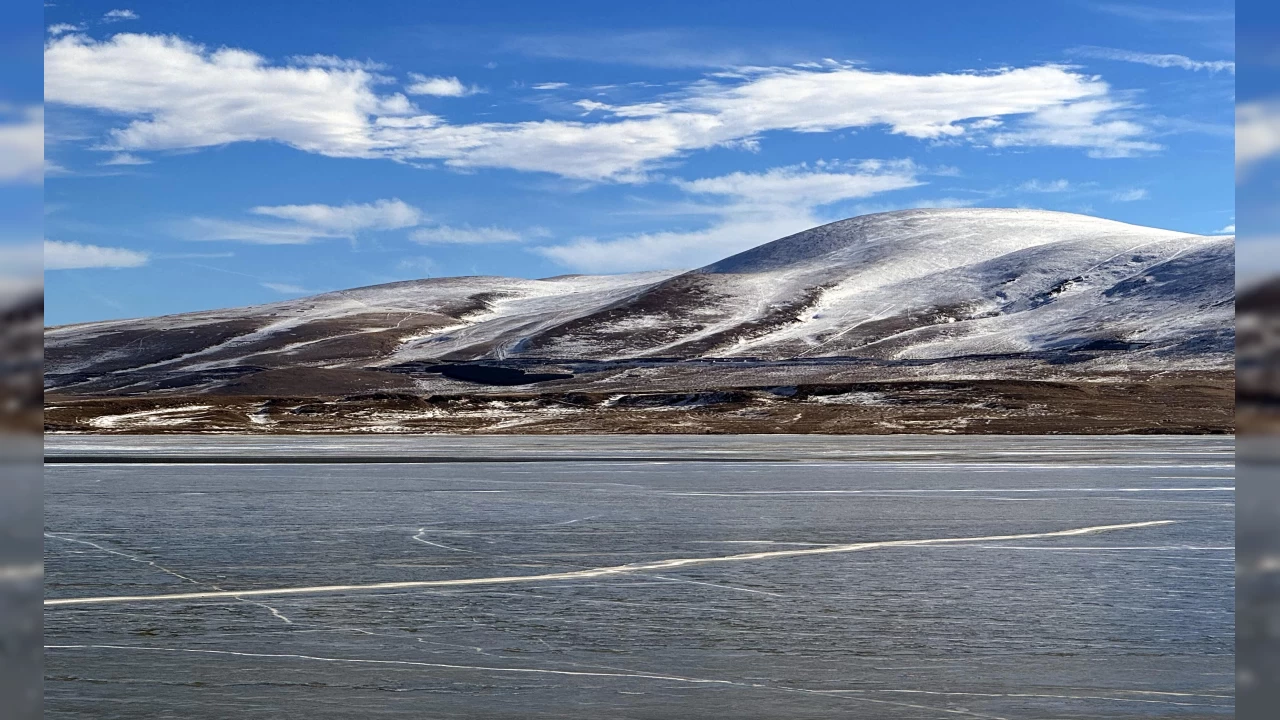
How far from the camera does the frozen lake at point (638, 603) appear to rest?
7062mm

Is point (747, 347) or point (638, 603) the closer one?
point (638, 603)

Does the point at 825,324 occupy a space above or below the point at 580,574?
above

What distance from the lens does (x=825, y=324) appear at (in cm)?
16600

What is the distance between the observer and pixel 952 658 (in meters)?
7.99

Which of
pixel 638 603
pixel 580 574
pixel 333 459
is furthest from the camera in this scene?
pixel 333 459

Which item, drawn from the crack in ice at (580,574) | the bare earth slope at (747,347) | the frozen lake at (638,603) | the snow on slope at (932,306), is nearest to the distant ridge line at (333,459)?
the frozen lake at (638,603)

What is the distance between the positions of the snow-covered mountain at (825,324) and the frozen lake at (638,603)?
113 metres

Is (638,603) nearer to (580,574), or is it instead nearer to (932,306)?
(580,574)

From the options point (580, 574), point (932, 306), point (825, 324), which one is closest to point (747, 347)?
point (825, 324)

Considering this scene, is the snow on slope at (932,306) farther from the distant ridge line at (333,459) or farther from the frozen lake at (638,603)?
the frozen lake at (638,603)

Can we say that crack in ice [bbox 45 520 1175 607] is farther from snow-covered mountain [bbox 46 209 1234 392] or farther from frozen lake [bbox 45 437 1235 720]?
snow-covered mountain [bbox 46 209 1234 392]

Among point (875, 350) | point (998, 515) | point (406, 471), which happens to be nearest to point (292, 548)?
point (998, 515)

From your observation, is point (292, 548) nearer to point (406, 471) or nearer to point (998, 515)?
point (998, 515)

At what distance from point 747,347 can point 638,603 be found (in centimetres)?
14538
